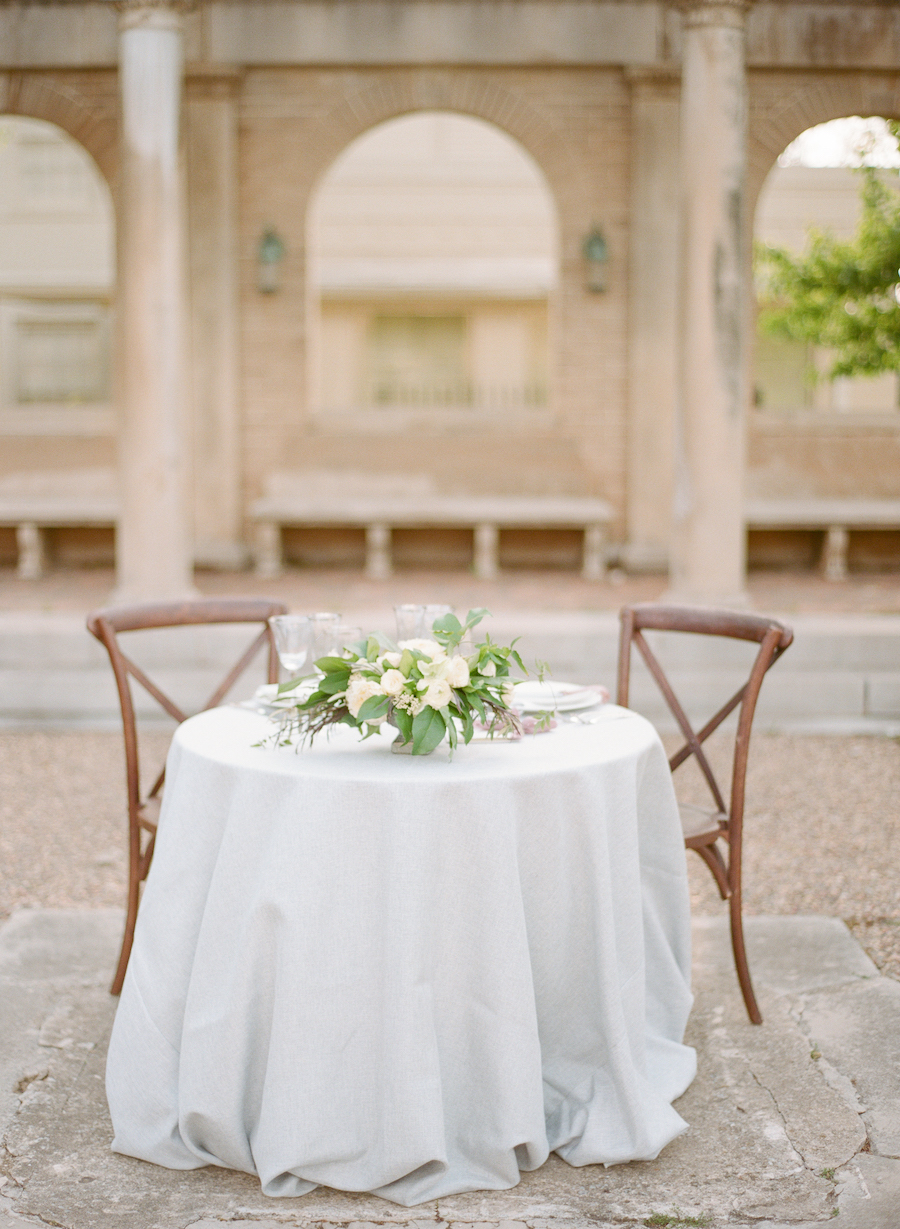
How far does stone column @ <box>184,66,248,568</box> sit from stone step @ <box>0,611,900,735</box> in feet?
11.2

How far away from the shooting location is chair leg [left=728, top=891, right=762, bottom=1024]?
301 centimetres

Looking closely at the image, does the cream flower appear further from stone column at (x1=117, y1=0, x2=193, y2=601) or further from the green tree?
the green tree

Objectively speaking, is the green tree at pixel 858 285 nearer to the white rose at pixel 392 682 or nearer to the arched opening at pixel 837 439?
the arched opening at pixel 837 439

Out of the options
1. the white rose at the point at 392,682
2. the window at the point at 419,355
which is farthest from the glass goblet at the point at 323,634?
the window at the point at 419,355

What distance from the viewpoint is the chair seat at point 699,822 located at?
3056 millimetres

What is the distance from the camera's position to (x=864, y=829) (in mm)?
4625

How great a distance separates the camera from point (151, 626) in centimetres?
342

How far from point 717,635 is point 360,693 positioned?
138 cm

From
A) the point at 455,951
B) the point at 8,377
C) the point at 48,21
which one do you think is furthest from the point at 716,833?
the point at 8,377

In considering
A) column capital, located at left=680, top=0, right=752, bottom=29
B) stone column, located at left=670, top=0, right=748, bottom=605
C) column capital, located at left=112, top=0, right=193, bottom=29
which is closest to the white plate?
stone column, located at left=670, top=0, right=748, bottom=605

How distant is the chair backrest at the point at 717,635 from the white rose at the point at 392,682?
1018 millimetres

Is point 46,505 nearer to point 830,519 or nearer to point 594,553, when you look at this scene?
point 594,553

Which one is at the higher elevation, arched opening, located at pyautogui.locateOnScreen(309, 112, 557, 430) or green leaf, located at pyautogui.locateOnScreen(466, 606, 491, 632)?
arched opening, located at pyautogui.locateOnScreen(309, 112, 557, 430)

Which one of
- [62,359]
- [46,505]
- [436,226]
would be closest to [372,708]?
[46,505]
